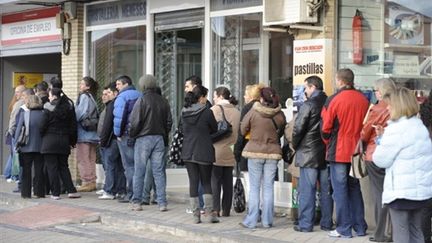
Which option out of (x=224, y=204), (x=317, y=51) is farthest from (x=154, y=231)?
(x=317, y=51)

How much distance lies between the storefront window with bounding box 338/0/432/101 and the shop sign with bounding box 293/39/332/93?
9.1 inches

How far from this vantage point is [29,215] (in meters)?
11.0

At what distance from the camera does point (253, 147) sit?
9.16m

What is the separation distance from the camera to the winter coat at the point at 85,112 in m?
12.4

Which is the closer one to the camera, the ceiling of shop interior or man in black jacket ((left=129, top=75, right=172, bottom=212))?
→ man in black jacket ((left=129, top=75, right=172, bottom=212))

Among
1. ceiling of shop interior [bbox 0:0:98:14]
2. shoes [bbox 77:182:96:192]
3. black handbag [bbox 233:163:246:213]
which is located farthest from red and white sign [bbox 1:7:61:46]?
black handbag [bbox 233:163:246:213]

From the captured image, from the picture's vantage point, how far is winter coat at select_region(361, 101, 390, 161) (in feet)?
26.2

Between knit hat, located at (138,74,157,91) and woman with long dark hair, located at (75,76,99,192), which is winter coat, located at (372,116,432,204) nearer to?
knit hat, located at (138,74,157,91)

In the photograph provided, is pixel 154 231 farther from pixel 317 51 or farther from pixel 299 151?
pixel 317 51

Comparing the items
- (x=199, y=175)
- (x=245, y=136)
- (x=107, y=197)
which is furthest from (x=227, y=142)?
(x=107, y=197)

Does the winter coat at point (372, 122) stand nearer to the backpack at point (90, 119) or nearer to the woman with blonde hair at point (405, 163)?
the woman with blonde hair at point (405, 163)

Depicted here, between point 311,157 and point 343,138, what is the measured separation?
1.67 ft

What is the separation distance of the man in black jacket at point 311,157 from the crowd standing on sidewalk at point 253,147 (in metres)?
0.01

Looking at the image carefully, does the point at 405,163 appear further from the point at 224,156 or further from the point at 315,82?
the point at 224,156
